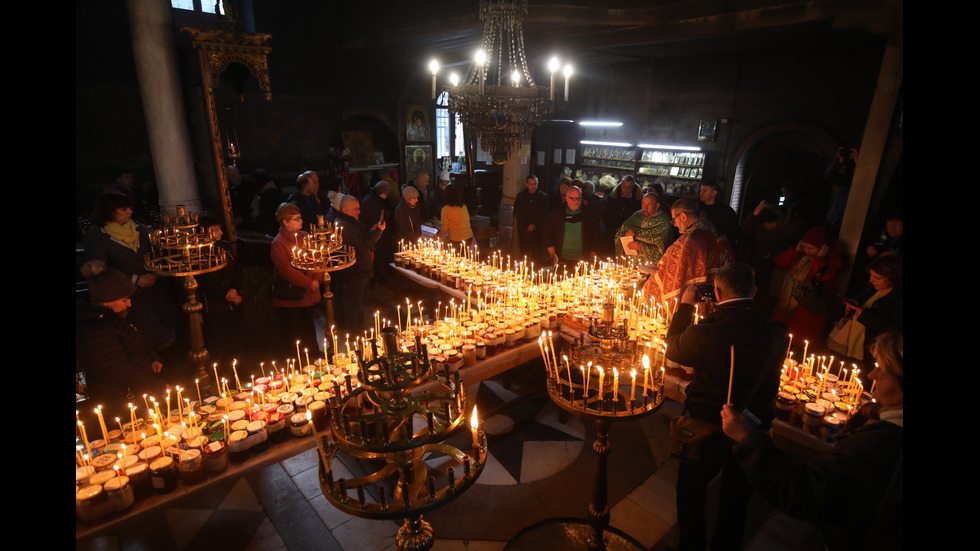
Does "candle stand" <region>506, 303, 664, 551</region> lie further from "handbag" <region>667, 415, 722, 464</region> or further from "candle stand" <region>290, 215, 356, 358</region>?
"candle stand" <region>290, 215, 356, 358</region>

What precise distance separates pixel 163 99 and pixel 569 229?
642 centimetres

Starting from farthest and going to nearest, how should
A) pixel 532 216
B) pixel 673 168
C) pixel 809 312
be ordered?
pixel 673 168, pixel 532 216, pixel 809 312

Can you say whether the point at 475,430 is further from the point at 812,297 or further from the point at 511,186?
the point at 511,186

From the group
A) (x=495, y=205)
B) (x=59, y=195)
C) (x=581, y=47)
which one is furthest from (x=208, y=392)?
(x=495, y=205)

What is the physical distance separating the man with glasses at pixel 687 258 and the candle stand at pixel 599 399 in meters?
1.74

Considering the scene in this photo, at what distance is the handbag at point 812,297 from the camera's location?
217 inches

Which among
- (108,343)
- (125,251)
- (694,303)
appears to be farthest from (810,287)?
(125,251)

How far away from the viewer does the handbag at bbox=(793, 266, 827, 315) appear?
550 cm

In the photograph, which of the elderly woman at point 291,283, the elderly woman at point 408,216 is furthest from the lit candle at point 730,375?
the elderly woman at point 408,216

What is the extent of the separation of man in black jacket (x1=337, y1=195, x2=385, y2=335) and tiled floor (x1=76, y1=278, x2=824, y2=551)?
2.37m

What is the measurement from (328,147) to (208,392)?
34.5 feet

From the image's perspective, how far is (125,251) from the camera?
4.93 meters

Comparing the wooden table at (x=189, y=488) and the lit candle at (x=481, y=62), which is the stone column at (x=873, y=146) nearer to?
the lit candle at (x=481, y=62)

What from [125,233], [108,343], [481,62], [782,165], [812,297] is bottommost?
[812,297]
